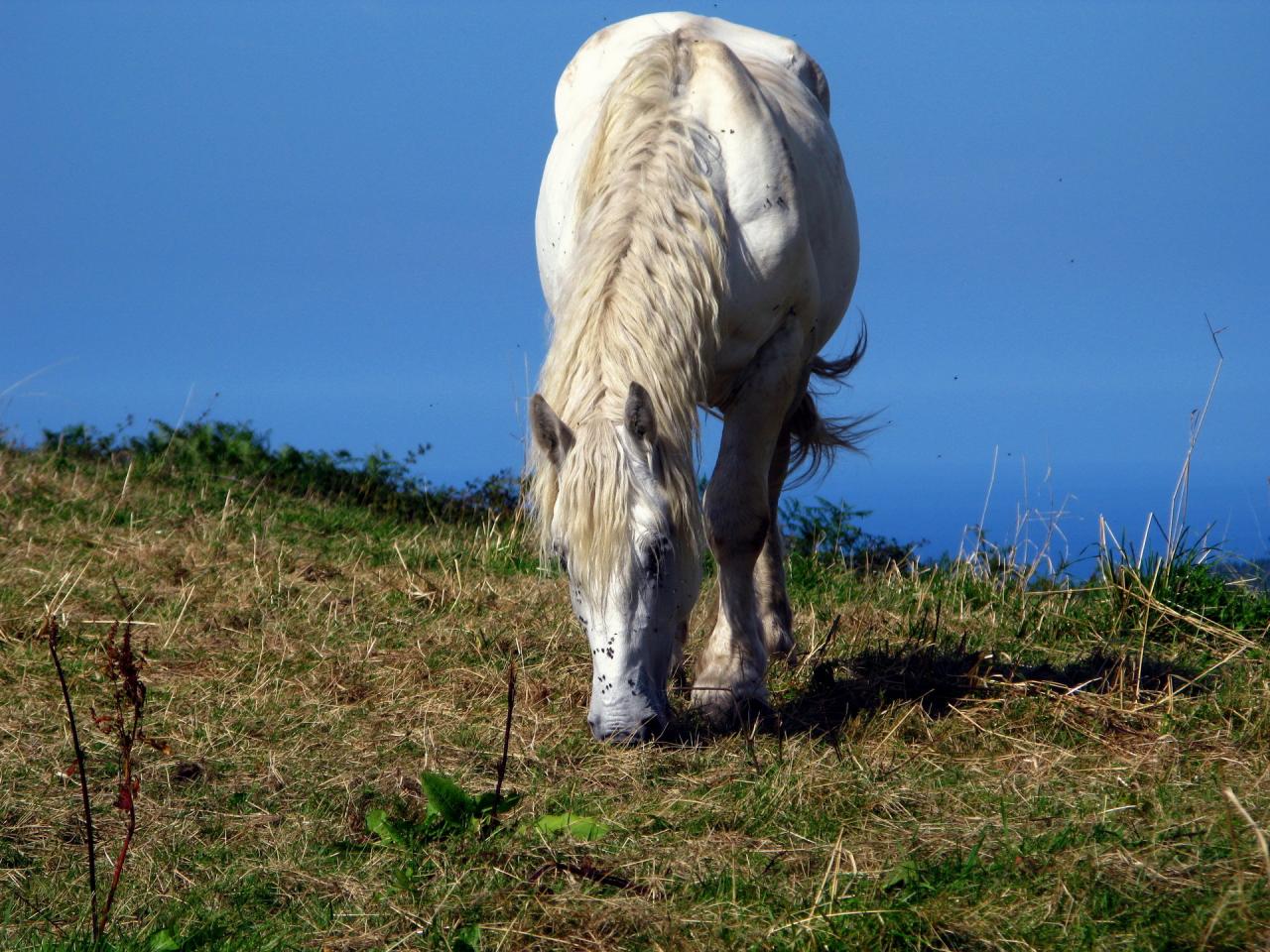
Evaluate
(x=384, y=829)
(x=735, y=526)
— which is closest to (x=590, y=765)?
(x=384, y=829)

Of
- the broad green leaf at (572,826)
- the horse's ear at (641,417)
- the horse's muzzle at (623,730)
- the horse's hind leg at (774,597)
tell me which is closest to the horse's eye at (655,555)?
the horse's ear at (641,417)

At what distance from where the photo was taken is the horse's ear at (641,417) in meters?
3.54

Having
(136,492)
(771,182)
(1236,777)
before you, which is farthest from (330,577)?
(1236,777)

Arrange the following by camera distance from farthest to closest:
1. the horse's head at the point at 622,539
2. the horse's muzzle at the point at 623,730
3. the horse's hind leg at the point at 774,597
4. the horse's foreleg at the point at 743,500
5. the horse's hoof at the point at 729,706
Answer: the horse's hind leg at the point at 774,597
the horse's foreleg at the point at 743,500
the horse's hoof at the point at 729,706
the horse's muzzle at the point at 623,730
the horse's head at the point at 622,539

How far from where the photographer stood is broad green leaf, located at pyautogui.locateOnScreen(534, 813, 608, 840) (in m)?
3.07

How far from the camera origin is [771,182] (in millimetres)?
4367

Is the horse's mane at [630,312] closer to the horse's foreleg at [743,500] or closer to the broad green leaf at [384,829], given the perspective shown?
the horse's foreleg at [743,500]

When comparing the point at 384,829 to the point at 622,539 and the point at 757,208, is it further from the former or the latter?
the point at 757,208

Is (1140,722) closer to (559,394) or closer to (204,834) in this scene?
(559,394)

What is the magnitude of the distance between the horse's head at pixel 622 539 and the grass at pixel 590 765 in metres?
0.24

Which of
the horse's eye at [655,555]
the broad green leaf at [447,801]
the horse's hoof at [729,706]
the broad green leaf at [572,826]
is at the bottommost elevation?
the broad green leaf at [572,826]

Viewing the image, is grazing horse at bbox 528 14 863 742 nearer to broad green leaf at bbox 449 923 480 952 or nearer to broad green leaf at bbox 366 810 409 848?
broad green leaf at bbox 366 810 409 848

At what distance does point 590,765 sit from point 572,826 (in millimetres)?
684

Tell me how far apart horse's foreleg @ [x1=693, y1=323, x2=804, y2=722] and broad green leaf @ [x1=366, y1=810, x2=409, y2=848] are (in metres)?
1.58
